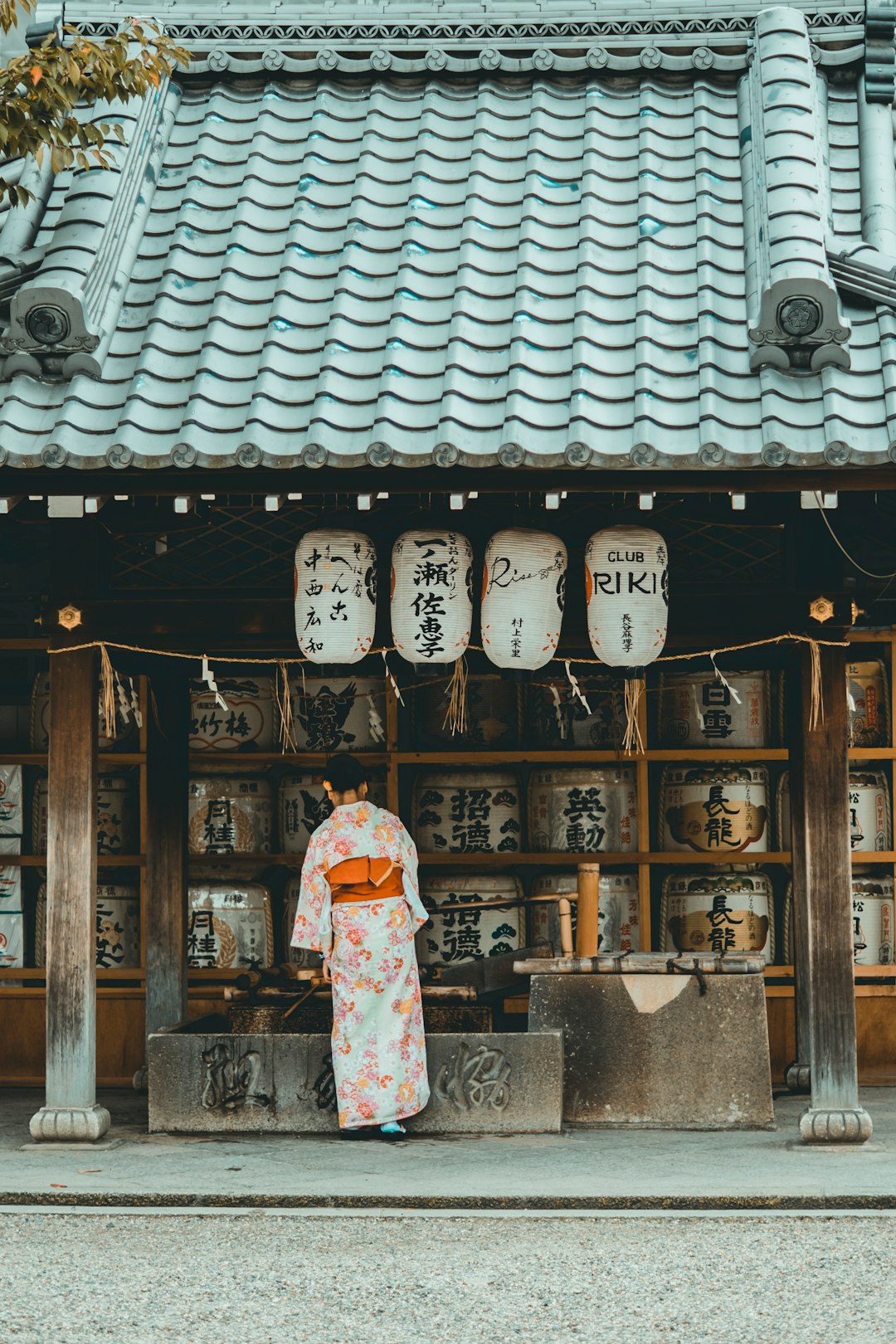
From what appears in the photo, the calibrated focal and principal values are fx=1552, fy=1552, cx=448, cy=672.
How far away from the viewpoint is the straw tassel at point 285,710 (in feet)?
26.3

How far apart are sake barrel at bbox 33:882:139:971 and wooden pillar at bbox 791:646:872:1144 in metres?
4.39

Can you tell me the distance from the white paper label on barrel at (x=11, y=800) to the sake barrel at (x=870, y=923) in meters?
4.85

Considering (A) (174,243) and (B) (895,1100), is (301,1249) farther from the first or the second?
(A) (174,243)

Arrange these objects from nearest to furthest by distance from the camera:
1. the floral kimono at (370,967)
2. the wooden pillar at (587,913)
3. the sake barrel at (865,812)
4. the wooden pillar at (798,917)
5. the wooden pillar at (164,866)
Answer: the floral kimono at (370,967) → the wooden pillar at (587,913) → the wooden pillar at (798,917) → the wooden pillar at (164,866) → the sake barrel at (865,812)

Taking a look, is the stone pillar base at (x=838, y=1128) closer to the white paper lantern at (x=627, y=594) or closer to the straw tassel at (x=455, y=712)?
the white paper lantern at (x=627, y=594)

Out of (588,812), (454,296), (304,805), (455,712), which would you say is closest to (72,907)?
(304,805)

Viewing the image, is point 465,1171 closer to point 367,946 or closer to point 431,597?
point 367,946

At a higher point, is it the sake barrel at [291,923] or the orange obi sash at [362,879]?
the orange obi sash at [362,879]

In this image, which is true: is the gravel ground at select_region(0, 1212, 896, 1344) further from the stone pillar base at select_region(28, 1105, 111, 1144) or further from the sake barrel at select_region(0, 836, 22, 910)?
the sake barrel at select_region(0, 836, 22, 910)

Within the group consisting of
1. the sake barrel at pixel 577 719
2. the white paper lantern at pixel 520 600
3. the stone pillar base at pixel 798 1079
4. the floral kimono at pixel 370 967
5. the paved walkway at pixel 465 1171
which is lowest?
the paved walkway at pixel 465 1171

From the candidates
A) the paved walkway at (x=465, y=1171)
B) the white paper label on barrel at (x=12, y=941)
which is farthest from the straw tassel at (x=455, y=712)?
the white paper label on barrel at (x=12, y=941)

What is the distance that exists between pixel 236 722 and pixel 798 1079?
4009mm

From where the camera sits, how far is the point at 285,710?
8.08 m

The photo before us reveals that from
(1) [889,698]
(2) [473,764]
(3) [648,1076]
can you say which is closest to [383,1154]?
(3) [648,1076]
